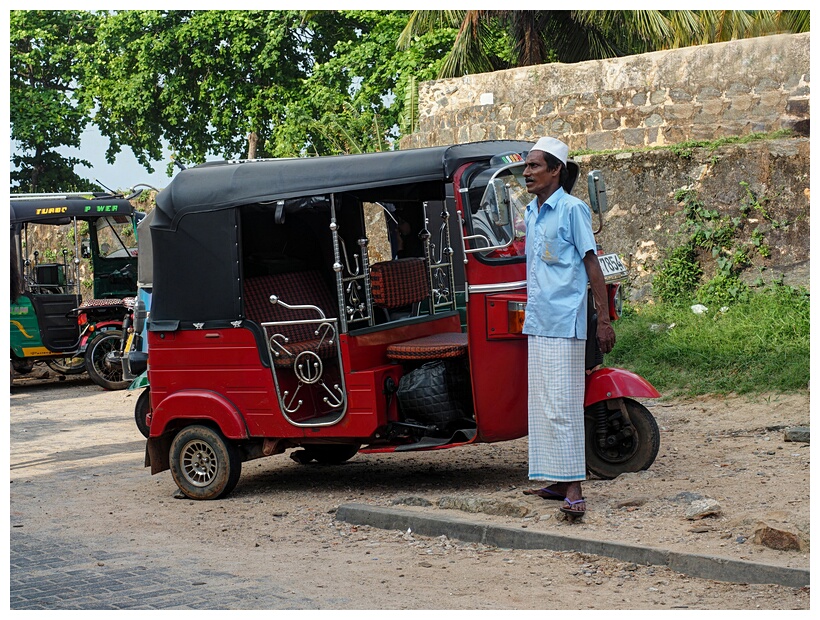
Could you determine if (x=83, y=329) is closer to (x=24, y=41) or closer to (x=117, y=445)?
(x=117, y=445)

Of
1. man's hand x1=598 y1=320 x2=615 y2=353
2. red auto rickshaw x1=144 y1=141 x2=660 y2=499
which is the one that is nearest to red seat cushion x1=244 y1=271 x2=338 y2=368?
red auto rickshaw x1=144 y1=141 x2=660 y2=499

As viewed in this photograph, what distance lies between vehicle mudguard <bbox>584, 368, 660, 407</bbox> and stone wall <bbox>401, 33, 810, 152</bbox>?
8320 mm

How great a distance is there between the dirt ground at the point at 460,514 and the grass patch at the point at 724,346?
419 millimetres

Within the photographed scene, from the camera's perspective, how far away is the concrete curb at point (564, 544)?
5.06 m

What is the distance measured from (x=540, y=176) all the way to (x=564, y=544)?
2044mm

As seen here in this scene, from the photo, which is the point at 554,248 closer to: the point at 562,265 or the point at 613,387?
the point at 562,265

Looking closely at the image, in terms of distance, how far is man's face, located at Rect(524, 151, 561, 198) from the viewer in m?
6.46

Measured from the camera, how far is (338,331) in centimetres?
770

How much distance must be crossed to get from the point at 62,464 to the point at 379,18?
2193cm

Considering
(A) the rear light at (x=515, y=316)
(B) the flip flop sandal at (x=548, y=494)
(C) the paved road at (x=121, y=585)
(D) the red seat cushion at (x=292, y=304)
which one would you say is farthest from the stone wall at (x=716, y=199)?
(C) the paved road at (x=121, y=585)

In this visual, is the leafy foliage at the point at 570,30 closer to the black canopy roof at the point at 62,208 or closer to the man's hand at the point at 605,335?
the black canopy roof at the point at 62,208

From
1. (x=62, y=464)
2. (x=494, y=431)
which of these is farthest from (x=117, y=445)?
(x=494, y=431)

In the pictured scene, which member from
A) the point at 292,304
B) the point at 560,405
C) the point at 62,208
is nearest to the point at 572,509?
the point at 560,405

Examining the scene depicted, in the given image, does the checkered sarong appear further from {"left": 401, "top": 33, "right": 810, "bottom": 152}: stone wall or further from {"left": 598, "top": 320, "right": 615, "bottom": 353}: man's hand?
{"left": 401, "top": 33, "right": 810, "bottom": 152}: stone wall
